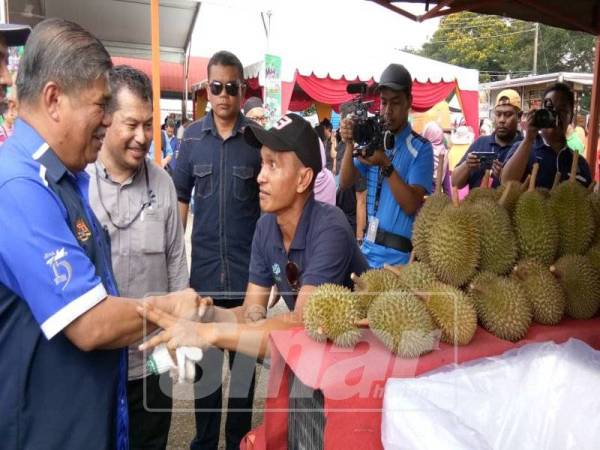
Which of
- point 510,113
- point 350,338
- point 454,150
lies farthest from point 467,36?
point 350,338

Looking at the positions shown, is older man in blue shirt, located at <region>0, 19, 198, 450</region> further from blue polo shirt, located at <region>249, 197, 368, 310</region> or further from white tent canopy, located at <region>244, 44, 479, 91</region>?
white tent canopy, located at <region>244, 44, 479, 91</region>

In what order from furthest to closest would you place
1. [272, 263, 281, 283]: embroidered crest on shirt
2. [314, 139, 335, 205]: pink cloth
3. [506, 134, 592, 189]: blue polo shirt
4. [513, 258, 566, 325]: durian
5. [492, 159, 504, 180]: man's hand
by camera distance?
[314, 139, 335, 205]: pink cloth < [492, 159, 504, 180]: man's hand < [506, 134, 592, 189]: blue polo shirt < [272, 263, 281, 283]: embroidered crest on shirt < [513, 258, 566, 325]: durian

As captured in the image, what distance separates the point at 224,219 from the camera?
270cm

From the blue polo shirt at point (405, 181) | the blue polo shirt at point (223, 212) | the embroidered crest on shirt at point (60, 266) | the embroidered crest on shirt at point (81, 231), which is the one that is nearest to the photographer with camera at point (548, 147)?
the blue polo shirt at point (405, 181)

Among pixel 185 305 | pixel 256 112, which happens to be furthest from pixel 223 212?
pixel 256 112

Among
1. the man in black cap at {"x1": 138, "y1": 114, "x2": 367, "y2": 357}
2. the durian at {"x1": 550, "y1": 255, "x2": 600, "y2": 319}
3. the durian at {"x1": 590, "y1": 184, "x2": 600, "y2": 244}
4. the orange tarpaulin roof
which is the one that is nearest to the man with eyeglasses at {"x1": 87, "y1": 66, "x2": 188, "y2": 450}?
the man in black cap at {"x1": 138, "y1": 114, "x2": 367, "y2": 357}

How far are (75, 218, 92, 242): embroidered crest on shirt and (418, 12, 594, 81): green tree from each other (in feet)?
136

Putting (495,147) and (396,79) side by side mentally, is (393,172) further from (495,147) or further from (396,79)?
(495,147)

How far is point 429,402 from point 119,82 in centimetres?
159

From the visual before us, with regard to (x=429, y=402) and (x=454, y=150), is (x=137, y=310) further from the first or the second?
(x=454, y=150)

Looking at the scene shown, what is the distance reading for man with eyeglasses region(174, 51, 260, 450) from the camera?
8.78ft

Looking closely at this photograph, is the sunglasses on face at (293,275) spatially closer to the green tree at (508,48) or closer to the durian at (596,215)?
the durian at (596,215)

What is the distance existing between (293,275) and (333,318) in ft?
1.67

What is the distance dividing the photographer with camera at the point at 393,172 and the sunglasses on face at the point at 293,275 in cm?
93
